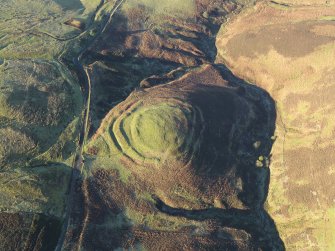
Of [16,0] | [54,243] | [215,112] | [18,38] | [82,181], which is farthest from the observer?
[16,0]

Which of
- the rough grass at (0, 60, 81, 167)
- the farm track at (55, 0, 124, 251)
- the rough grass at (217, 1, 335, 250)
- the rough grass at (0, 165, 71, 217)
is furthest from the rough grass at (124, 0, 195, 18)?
the rough grass at (0, 165, 71, 217)

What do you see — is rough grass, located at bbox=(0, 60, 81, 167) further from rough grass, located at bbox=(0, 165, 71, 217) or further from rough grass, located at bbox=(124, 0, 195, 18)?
rough grass, located at bbox=(124, 0, 195, 18)

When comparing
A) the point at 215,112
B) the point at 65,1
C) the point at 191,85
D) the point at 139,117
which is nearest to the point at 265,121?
the point at 215,112

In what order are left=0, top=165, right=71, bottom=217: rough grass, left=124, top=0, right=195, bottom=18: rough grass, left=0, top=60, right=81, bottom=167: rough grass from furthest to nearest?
left=124, top=0, right=195, bottom=18: rough grass, left=0, top=60, right=81, bottom=167: rough grass, left=0, top=165, right=71, bottom=217: rough grass

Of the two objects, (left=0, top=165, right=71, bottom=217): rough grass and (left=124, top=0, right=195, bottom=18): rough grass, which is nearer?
(left=0, top=165, right=71, bottom=217): rough grass

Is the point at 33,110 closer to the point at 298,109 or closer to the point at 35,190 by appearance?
the point at 35,190

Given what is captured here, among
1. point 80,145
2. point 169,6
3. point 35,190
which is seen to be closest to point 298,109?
point 80,145

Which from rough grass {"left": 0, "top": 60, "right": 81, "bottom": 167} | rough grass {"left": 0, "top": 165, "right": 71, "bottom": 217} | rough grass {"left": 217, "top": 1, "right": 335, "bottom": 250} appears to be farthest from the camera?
rough grass {"left": 0, "top": 60, "right": 81, "bottom": 167}

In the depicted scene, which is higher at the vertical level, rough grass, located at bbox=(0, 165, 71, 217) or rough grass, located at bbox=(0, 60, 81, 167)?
rough grass, located at bbox=(0, 60, 81, 167)

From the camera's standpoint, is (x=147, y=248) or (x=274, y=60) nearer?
(x=147, y=248)

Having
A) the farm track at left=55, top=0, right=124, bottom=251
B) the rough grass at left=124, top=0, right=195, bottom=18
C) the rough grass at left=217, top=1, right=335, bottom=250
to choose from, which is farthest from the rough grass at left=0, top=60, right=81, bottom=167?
the rough grass at left=217, top=1, right=335, bottom=250

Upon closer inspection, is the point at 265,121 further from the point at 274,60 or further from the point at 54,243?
the point at 54,243
